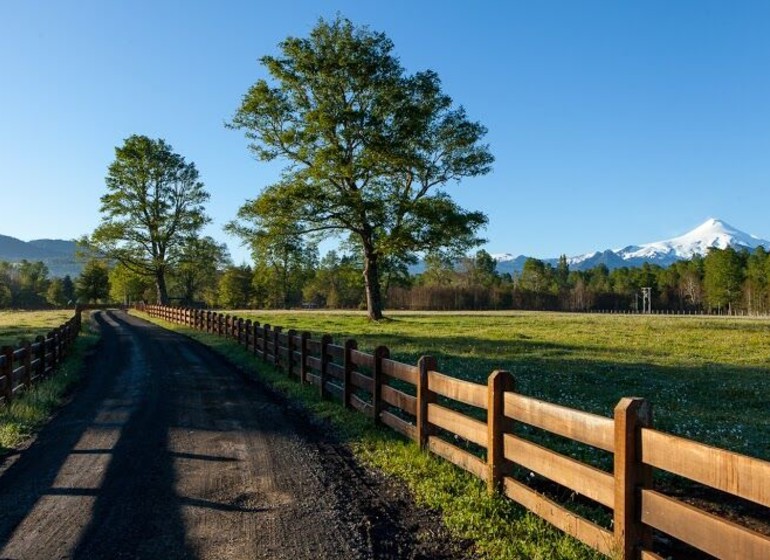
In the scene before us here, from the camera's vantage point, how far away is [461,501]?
5.97m

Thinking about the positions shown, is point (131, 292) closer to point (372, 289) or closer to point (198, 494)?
point (372, 289)

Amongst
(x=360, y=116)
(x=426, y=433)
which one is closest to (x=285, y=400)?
(x=426, y=433)

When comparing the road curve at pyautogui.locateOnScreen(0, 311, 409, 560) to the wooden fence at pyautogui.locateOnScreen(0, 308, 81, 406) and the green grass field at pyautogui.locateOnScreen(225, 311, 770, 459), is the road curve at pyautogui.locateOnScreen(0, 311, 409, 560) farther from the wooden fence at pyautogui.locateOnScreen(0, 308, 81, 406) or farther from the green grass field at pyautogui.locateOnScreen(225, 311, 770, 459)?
the green grass field at pyautogui.locateOnScreen(225, 311, 770, 459)

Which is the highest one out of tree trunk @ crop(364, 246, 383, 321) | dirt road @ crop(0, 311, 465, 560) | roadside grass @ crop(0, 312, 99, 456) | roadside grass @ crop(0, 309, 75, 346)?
tree trunk @ crop(364, 246, 383, 321)

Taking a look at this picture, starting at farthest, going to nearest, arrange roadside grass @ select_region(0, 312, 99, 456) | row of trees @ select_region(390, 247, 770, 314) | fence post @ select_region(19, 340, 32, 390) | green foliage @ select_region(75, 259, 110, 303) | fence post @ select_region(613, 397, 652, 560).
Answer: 1. row of trees @ select_region(390, 247, 770, 314)
2. green foliage @ select_region(75, 259, 110, 303)
3. fence post @ select_region(19, 340, 32, 390)
4. roadside grass @ select_region(0, 312, 99, 456)
5. fence post @ select_region(613, 397, 652, 560)

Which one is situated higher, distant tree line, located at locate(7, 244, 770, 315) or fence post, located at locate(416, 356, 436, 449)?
distant tree line, located at locate(7, 244, 770, 315)

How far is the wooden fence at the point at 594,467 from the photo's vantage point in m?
3.66

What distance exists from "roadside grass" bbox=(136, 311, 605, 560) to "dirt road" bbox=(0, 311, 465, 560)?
0.78ft

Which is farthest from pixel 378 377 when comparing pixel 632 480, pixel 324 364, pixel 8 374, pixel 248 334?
pixel 248 334

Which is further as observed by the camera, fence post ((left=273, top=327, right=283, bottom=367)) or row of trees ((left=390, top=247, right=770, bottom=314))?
row of trees ((left=390, top=247, right=770, bottom=314))

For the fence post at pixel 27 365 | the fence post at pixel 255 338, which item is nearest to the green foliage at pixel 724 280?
the fence post at pixel 255 338

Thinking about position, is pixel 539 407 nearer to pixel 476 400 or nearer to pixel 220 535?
pixel 476 400

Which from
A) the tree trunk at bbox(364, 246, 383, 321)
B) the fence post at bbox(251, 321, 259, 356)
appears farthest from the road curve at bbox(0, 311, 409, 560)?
the tree trunk at bbox(364, 246, 383, 321)

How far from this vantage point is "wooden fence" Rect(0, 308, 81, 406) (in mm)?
11781
